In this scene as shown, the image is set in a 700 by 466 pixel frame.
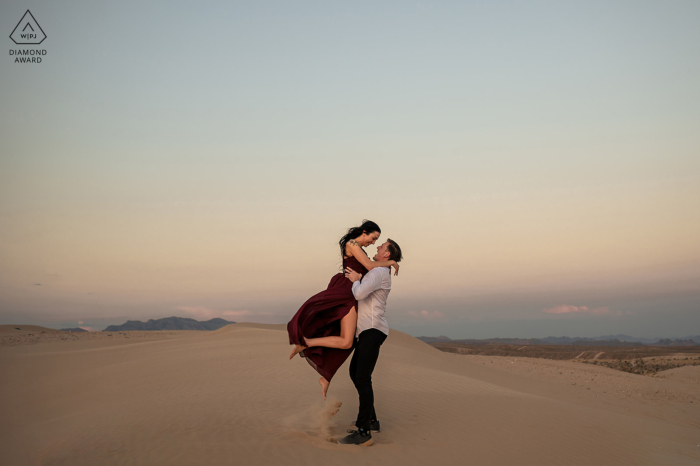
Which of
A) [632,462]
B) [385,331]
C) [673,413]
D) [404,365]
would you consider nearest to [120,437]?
[385,331]

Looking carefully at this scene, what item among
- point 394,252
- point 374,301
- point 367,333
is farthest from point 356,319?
point 394,252

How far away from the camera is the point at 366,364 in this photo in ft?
21.2

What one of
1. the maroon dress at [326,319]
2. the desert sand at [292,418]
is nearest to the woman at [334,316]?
the maroon dress at [326,319]

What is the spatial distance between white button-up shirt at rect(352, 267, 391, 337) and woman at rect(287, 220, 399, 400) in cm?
10

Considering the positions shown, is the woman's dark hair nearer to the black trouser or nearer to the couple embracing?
the couple embracing

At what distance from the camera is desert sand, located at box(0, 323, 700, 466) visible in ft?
21.3

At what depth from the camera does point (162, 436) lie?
711cm

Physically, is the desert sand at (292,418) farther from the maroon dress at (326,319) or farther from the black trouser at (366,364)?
the maroon dress at (326,319)

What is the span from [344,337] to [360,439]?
A: 1.47m

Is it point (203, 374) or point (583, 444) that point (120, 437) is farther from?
point (583, 444)

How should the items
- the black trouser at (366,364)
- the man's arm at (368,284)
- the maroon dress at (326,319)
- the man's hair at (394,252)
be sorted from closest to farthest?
the man's arm at (368,284) < the black trouser at (366,364) < the maroon dress at (326,319) < the man's hair at (394,252)

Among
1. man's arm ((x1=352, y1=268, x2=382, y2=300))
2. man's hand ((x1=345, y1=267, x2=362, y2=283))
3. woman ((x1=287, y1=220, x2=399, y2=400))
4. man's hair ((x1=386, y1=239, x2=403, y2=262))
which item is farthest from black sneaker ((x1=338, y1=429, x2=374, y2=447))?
man's hair ((x1=386, y1=239, x2=403, y2=262))

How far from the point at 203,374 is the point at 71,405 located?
3.32 m

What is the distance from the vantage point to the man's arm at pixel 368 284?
20.9 feet
